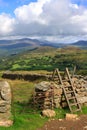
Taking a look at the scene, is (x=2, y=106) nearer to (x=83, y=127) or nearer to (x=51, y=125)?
(x=51, y=125)

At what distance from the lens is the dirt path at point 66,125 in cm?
2123

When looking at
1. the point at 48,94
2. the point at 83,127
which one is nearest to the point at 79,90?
the point at 48,94

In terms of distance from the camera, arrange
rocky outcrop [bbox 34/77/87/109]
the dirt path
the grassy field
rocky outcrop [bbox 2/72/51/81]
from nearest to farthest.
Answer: the grassy field, the dirt path, rocky outcrop [bbox 34/77/87/109], rocky outcrop [bbox 2/72/51/81]

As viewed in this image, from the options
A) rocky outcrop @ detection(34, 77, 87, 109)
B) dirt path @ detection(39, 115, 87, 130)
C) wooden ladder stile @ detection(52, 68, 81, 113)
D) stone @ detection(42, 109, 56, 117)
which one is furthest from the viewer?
wooden ladder stile @ detection(52, 68, 81, 113)

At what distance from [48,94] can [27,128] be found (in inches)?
198

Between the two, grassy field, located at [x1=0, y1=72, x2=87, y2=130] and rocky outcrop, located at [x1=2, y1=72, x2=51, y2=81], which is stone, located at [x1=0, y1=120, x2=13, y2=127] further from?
rocky outcrop, located at [x1=2, y1=72, x2=51, y2=81]

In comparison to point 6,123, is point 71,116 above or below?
below

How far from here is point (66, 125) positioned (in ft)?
71.6

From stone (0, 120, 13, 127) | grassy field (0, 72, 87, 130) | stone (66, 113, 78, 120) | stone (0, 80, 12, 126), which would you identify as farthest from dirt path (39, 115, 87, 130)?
stone (0, 80, 12, 126)

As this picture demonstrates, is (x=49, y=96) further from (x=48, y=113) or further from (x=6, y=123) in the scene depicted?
(x=6, y=123)

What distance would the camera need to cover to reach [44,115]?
23.3 m

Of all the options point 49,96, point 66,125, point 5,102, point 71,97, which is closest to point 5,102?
point 5,102

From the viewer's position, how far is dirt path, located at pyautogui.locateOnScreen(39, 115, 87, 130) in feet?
69.7

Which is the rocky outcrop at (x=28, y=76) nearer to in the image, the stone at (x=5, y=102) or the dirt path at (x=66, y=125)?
the dirt path at (x=66, y=125)
